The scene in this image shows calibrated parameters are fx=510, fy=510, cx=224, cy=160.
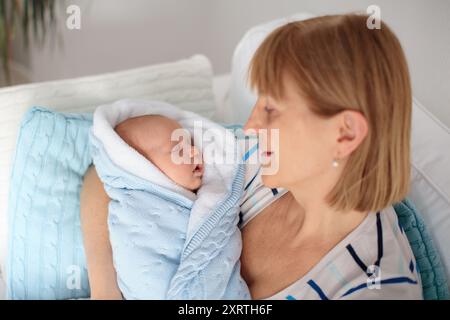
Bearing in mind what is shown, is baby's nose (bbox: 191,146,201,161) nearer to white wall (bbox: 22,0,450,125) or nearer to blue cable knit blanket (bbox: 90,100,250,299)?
blue cable knit blanket (bbox: 90,100,250,299)

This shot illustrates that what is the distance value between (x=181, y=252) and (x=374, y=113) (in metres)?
0.42

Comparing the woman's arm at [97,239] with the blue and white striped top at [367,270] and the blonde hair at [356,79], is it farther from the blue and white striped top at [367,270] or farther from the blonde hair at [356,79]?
the blonde hair at [356,79]

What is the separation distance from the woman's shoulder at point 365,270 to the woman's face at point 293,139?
13 cm

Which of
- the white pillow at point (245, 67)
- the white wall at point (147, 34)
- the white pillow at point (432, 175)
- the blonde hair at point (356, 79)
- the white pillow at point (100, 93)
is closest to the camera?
the blonde hair at point (356, 79)

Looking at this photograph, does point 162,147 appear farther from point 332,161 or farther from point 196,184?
point 332,161

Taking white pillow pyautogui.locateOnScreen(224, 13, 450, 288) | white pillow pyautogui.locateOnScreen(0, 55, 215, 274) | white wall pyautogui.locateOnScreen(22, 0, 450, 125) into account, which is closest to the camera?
white pillow pyautogui.locateOnScreen(224, 13, 450, 288)

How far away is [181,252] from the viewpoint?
935 mm

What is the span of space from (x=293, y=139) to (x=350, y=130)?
101 mm

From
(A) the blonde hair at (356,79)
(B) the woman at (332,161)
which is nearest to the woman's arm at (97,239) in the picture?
(B) the woman at (332,161)

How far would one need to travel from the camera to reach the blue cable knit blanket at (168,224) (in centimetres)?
88

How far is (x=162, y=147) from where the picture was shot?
104cm

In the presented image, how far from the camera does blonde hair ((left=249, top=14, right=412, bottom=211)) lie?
2.44 feet

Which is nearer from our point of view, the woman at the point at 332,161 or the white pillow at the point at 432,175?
the woman at the point at 332,161

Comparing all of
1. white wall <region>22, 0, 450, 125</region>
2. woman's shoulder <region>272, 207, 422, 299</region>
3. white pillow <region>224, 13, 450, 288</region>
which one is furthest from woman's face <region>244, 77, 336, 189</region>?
white wall <region>22, 0, 450, 125</region>
